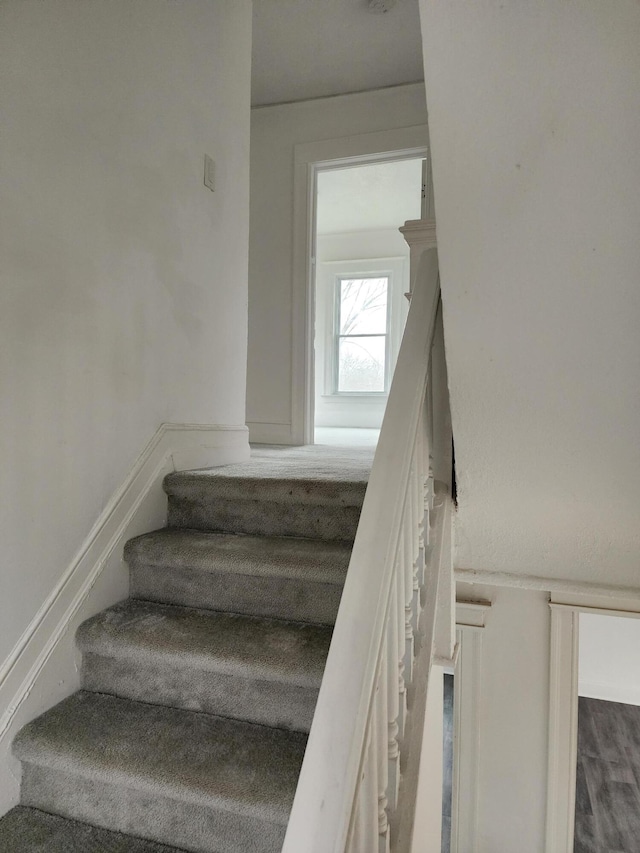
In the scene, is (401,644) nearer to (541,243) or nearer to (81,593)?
(541,243)

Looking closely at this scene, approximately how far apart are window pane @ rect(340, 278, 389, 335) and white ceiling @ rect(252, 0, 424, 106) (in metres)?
3.17

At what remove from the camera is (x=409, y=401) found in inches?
45.2

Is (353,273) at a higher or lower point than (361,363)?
higher

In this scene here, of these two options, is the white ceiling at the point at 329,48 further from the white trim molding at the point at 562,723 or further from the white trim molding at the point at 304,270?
the white trim molding at the point at 562,723

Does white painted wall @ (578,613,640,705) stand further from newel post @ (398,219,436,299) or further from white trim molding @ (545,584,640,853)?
newel post @ (398,219,436,299)

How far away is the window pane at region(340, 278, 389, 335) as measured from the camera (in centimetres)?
659


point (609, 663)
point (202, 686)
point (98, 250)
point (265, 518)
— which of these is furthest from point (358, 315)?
point (202, 686)

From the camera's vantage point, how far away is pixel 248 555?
156 cm

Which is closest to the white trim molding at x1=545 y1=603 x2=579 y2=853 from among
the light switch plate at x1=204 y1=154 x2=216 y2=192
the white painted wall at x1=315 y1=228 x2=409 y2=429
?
the light switch plate at x1=204 y1=154 x2=216 y2=192

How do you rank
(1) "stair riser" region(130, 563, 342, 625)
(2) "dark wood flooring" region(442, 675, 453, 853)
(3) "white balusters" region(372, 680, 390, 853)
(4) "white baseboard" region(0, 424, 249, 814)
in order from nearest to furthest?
1. (3) "white balusters" region(372, 680, 390, 853)
2. (4) "white baseboard" region(0, 424, 249, 814)
3. (1) "stair riser" region(130, 563, 342, 625)
4. (2) "dark wood flooring" region(442, 675, 453, 853)

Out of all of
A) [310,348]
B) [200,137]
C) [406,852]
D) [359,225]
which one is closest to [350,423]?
[359,225]

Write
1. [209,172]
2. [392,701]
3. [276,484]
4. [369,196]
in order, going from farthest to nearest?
[369,196] < [209,172] < [276,484] < [392,701]

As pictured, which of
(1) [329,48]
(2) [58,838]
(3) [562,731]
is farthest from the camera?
(1) [329,48]

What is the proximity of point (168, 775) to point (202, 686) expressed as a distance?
0.79ft
